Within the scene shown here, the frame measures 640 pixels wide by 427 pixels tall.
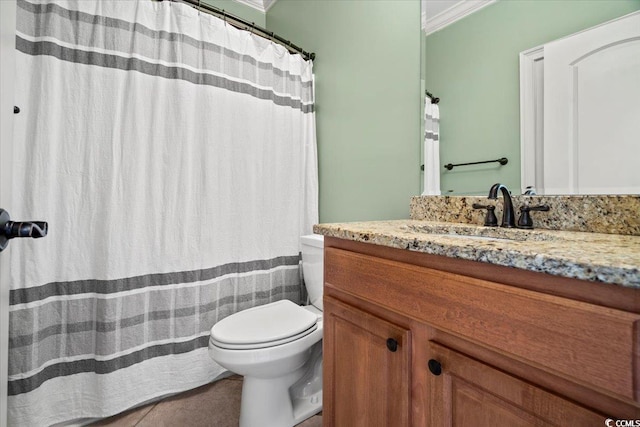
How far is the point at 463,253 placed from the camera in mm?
577

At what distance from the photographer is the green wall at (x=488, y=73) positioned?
3.26ft

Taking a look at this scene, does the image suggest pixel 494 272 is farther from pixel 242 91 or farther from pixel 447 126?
pixel 242 91

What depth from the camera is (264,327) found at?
1245mm

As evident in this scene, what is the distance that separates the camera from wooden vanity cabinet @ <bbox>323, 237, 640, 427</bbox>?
1.39 feet

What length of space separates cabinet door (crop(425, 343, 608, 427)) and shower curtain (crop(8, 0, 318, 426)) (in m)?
1.27

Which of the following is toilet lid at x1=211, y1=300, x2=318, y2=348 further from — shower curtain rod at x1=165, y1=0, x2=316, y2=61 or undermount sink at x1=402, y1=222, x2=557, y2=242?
shower curtain rod at x1=165, y1=0, x2=316, y2=61

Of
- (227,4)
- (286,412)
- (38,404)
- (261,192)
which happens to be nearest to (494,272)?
(286,412)

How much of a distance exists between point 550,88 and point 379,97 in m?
0.72

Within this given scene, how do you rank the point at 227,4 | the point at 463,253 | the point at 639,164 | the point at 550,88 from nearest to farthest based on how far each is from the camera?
the point at 463,253, the point at 639,164, the point at 550,88, the point at 227,4

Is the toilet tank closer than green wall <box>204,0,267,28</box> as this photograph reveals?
Yes

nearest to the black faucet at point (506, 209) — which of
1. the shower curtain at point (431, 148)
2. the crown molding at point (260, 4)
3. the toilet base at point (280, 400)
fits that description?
the shower curtain at point (431, 148)

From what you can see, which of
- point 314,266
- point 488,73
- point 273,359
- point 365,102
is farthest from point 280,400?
point 488,73

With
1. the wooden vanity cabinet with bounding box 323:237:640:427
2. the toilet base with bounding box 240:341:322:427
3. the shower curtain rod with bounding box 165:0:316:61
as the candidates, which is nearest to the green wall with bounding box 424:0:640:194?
the wooden vanity cabinet with bounding box 323:237:640:427

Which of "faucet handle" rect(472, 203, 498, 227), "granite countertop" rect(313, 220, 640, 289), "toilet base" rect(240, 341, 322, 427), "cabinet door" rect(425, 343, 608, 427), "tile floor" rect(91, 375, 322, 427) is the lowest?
"tile floor" rect(91, 375, 322, 427)
